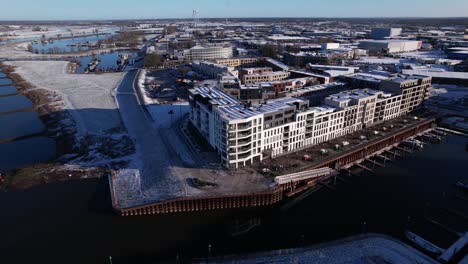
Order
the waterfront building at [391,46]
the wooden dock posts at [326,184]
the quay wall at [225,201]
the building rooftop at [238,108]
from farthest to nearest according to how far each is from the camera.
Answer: the waterfront building at [391,46] < the building rooftop at [238,108] < the wooden dock posts at [326,184] < the quay wall at [225,201]

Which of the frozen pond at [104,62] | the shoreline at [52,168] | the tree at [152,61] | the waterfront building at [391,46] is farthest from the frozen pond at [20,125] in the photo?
the waterfront building at [391,46]

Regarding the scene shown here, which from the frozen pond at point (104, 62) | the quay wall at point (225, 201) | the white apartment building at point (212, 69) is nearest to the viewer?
the quay wall at point (225, 201)

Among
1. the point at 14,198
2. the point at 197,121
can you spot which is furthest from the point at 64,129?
the point at 197,121

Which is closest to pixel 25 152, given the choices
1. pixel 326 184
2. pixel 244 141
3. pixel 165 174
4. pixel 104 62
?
pixel 165 174

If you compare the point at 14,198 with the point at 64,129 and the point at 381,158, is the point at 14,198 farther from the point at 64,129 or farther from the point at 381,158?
the point at 381,158

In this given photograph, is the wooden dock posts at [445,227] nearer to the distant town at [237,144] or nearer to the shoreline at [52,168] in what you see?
the distant town at [237,144]

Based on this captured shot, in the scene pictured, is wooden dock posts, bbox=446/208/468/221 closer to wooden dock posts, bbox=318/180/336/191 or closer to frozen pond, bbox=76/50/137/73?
wooden dock posts, bbox=318/180/336/191

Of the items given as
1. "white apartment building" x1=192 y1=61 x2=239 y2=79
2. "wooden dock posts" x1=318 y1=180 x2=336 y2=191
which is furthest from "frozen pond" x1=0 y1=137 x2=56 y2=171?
"white apartment building" x1=192 y1=61 x2=239 y2=79
